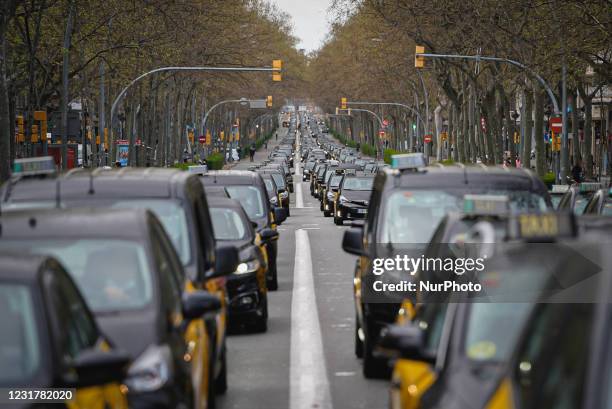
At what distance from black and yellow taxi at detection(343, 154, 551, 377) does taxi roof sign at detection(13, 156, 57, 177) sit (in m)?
2.75

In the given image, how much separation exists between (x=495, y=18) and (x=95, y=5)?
1391 centimetres

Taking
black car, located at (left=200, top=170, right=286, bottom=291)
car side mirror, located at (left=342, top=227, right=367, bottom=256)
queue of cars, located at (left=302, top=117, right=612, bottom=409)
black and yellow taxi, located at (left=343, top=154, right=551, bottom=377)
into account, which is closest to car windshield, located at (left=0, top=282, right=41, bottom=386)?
queue of cars, located at (left=302, top=117, right=612, bottom=409)

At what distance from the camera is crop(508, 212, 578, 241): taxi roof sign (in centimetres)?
564

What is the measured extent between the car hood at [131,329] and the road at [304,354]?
3081mm

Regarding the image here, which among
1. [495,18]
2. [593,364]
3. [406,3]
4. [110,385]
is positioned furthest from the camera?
[406,3]

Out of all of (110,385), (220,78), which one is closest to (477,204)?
(110,385)

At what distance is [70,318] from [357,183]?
36770mm

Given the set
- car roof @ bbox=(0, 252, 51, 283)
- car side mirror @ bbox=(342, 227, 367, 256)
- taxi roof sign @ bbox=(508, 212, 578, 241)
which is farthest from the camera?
car side mirror @ bbox=(342, 227, 367, 256)

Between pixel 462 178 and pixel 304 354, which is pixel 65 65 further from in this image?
pixel 462 178

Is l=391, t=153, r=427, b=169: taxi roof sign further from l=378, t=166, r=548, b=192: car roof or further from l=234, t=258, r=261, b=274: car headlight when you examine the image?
l=234, t=258, r=261, b=274: car headlight

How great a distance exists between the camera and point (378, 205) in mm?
12602

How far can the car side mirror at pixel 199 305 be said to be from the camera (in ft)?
26.4

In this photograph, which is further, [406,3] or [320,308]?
[406,3]

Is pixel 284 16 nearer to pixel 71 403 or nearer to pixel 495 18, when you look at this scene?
pixel 495 18
